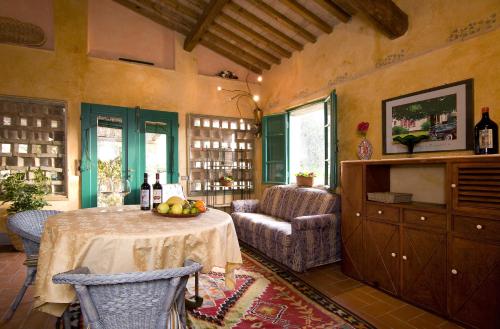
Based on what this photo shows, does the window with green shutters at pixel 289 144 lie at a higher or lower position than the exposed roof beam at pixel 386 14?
lower

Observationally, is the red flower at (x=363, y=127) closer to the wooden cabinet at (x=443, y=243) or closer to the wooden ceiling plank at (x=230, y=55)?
the wooden cabinet at (x=443, y=243)

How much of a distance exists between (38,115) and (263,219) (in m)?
3.97

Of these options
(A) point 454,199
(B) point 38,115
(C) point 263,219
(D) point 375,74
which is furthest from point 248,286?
(B) point 38,115

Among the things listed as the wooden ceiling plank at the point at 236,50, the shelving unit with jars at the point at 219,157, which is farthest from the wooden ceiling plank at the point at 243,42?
the shelving unit with jars at the point at 219,157

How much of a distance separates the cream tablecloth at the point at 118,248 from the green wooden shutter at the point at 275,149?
3518 millimetres

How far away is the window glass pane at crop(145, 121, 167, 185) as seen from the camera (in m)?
5.22

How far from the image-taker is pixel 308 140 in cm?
492

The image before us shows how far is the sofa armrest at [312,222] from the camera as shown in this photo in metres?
3.12

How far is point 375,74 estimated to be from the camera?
345cm

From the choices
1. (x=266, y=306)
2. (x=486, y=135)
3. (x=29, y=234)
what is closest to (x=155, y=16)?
(x=29, y=234)

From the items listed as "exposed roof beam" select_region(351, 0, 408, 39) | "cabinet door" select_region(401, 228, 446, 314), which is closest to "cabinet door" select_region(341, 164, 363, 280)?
"cabinet door" select_region(401, 228, 446, 314)

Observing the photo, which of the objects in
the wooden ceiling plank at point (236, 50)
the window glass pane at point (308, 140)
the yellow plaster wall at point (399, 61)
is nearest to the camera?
the yellow plaster wall at point (399, 61)

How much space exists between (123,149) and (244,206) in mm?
2429

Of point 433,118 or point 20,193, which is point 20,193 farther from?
point 433,118
